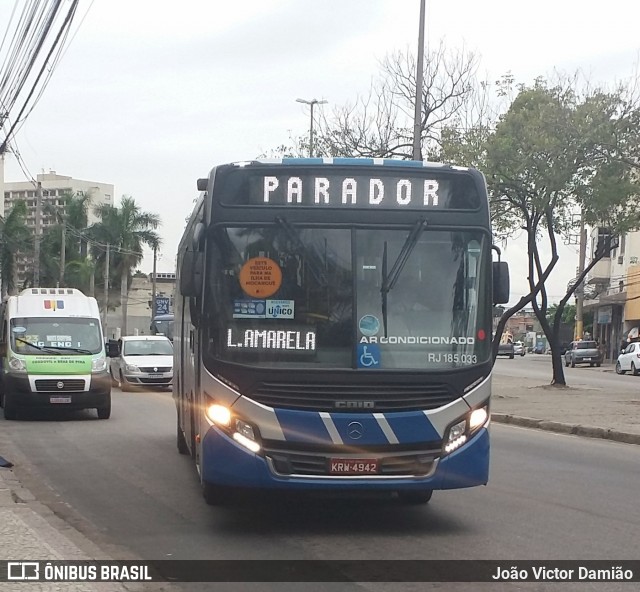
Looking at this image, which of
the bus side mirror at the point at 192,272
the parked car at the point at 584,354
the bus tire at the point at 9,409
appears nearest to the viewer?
the bus side mirror at the point at 192,272

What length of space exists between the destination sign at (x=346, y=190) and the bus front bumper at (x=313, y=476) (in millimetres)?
1976

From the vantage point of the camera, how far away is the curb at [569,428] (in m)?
16.2

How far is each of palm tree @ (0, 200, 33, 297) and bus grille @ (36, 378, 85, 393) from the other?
134 ft

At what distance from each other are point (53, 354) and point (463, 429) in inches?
496

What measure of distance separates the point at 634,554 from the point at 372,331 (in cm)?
263

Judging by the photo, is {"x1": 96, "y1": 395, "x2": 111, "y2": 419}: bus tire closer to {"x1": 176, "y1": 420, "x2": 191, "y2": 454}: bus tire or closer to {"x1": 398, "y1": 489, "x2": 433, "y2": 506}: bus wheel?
{"x1": 176, "y1": 420, "x2": 191, "y2": 454}: bus tire

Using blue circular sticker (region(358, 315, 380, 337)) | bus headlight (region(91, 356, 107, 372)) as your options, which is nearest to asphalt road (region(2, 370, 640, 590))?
blue circular sticker (region(358, 315, 380, 337))

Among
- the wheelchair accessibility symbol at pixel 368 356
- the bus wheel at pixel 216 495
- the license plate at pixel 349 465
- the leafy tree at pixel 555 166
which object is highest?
the leafy tree at pixel 555 166

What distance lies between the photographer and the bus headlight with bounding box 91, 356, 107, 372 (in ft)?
63.9

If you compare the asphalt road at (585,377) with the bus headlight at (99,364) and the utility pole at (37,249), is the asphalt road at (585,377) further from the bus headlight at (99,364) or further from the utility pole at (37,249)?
the utility pole at (37,249)

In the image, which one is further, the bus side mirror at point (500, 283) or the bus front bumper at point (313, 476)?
the bus side mirror at point (500, 283)

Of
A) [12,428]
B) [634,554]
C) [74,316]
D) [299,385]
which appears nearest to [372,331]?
[299,385]

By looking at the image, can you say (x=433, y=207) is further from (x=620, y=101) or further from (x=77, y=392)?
(x=620, y=101)

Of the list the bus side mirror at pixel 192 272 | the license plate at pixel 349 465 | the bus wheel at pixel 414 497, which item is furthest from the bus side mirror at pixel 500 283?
the bus side mirror at pixel 192 272
